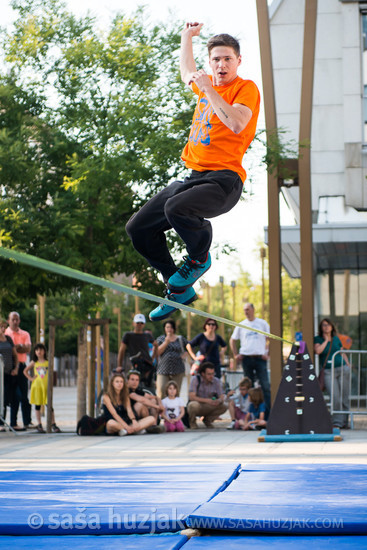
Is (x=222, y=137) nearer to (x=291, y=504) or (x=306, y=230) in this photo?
(x=291, y=504)

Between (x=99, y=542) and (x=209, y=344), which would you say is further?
(x=209, y=344)

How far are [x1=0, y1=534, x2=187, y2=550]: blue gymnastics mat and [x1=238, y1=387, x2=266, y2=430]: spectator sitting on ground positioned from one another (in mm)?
7969

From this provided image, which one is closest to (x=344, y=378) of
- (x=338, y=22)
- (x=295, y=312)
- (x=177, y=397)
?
(x=177, y=397)

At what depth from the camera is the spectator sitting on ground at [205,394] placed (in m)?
11.6

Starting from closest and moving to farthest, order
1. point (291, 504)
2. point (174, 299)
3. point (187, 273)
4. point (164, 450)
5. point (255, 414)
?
point (291, 504)
point (187, 273)
point (174, 299)
point (164, 450)
point (255, 414)

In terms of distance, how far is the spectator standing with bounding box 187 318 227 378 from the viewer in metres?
11.7

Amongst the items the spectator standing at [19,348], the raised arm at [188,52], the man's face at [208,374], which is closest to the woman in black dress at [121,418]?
the man's face at [208,374]

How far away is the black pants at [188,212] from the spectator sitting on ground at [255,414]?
7070mm

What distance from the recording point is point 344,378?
11.4 metres

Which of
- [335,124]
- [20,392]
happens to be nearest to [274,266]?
[20,392]

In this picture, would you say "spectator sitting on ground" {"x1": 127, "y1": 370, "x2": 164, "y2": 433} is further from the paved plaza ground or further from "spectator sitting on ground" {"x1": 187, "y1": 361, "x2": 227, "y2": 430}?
"spectator sitting on ground" {"x1": 187, "y1": 361, "x2": 227, "y2": 430}

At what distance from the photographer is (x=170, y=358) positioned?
1180 centimetres

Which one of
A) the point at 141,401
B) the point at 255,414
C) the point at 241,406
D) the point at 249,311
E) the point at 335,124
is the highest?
the point at 335,124

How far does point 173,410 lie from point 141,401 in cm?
86
